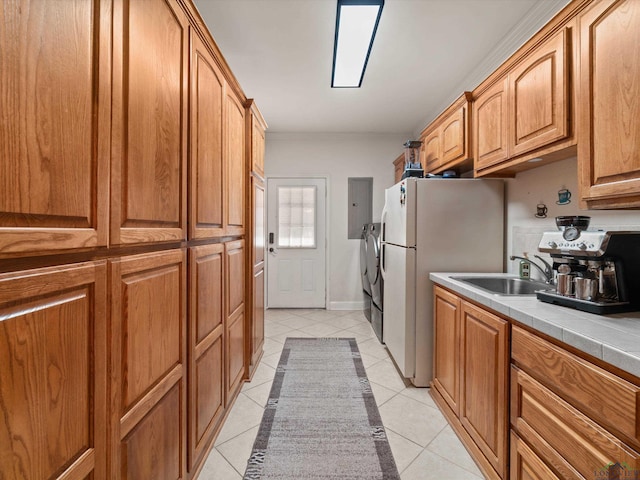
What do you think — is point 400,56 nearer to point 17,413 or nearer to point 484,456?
point 484,456

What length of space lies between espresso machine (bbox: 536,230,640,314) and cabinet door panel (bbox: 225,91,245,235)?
69.7 inches

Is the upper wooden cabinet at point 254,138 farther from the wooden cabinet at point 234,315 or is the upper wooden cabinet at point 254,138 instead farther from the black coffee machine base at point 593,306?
the black coffee machine base at point 593,306

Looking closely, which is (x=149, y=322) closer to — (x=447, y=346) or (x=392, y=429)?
(x=392, y=429)

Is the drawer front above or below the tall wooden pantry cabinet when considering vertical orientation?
below

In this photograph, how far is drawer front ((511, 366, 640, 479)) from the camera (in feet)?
2.83

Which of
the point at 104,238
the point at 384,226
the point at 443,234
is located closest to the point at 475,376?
the point at 443,234

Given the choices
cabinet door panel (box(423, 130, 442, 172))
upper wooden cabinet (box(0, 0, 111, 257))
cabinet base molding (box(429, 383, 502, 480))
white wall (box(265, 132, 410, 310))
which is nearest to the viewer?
upper wooden cabinet (box(0, 0, 111, 257))

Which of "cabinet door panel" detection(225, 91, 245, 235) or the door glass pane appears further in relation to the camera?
the door glass pane

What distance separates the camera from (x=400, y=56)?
260 cm

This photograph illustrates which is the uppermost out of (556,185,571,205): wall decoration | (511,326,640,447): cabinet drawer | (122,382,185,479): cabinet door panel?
(556,185,571,205): wall decoration

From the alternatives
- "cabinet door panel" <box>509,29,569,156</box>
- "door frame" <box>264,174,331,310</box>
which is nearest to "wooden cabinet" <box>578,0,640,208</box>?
"cabinet door panel" <box>509,29,569,156</box>

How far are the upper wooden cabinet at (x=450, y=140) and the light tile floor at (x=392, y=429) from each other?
1.82 metres

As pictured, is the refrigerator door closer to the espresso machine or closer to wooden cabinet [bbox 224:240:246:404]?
the espresso machine

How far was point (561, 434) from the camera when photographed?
103cm
